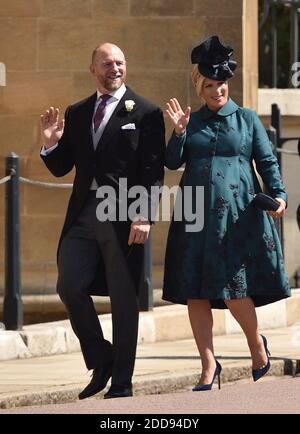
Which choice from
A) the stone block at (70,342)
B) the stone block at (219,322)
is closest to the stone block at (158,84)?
the stone block at (219,322)

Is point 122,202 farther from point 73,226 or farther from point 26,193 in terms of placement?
point 26,193

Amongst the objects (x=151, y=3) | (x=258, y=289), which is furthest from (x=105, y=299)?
(x=258, y=289)

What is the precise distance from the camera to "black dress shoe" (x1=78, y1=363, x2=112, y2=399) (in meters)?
9.27

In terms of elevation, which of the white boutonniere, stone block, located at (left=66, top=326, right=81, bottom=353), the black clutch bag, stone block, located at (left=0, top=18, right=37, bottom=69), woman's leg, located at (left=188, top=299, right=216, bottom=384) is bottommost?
stone block, located at (left=66, top=326, right=81, bottom=353)

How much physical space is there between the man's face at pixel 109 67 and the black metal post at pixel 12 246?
2.35 meters

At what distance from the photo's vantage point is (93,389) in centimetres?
927

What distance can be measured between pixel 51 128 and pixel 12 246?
7.62 feet

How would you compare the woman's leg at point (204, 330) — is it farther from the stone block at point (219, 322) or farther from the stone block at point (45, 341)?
the stone block at point (219, 322)

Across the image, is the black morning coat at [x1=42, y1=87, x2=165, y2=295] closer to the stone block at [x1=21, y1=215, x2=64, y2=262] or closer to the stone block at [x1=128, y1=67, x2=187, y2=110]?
the stone block at [x1=128, y1=67, x2=187, y2=110]

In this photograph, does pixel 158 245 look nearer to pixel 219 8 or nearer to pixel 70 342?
pixel 219 8

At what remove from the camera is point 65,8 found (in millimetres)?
13711

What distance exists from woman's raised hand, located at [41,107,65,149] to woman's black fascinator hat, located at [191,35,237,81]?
2.50ft

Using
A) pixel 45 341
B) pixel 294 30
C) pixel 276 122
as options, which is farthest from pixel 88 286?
pixel 294 30

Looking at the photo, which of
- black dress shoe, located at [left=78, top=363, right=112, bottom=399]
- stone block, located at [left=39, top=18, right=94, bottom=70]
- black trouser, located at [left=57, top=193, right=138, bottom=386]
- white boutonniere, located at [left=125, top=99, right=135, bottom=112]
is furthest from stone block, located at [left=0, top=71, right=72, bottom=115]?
black dress shoe, located at [left=78, top=363, right=112, bottom=399]
